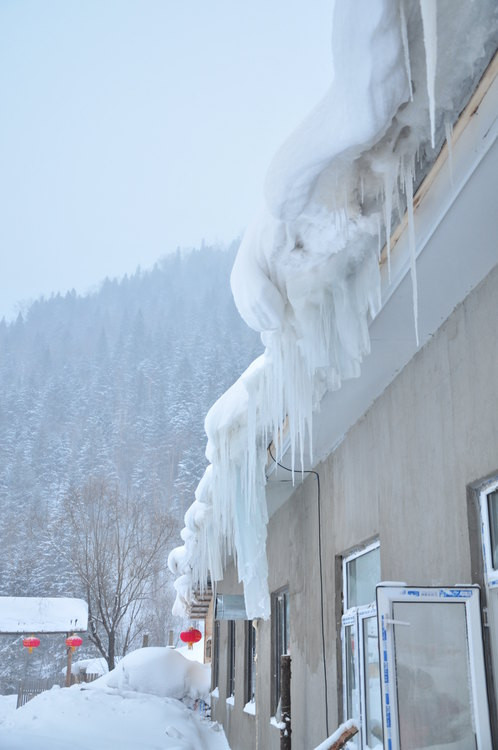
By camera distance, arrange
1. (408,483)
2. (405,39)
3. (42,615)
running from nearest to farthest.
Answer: (405,39) → (408,483) → (42,615)

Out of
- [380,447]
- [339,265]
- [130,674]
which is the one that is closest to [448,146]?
[339,265]

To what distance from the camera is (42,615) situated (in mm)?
23219

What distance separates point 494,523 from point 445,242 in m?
1.25

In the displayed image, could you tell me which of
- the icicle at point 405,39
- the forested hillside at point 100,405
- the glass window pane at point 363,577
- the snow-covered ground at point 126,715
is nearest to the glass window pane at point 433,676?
the glass window pane at point 363,577

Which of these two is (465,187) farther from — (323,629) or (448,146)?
(323,629)

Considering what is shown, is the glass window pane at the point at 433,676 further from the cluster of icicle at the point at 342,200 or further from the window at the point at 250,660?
the window at the point at 250,660

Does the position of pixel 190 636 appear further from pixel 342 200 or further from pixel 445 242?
pixel 342 200

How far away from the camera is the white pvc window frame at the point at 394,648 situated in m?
2.87

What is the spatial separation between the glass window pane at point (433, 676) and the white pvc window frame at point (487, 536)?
0.17 metres

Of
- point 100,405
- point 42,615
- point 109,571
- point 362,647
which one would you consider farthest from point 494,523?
point 100,405

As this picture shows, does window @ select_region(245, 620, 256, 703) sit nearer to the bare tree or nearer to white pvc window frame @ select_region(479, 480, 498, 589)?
white pvc window frame @ select_region(479, 480, 498, 589)

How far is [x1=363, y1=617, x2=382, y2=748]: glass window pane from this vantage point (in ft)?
11.9

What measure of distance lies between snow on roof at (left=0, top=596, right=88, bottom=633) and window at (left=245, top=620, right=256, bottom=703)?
13.6 metres

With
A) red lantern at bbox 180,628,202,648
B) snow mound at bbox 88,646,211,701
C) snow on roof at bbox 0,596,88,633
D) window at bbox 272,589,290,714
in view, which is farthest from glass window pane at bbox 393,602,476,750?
snow on roof at bbox 0,596,88,633
